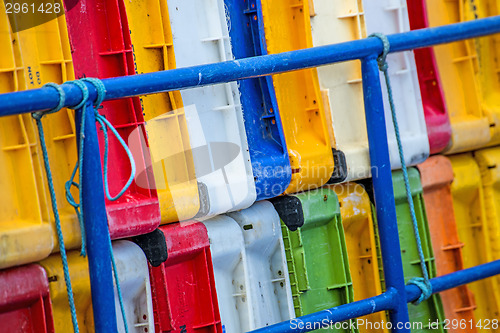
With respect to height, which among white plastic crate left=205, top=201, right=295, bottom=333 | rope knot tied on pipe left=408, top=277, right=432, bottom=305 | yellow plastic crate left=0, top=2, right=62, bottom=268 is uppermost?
yellow plastic crate left=0, top=2, right=62, bottom=268

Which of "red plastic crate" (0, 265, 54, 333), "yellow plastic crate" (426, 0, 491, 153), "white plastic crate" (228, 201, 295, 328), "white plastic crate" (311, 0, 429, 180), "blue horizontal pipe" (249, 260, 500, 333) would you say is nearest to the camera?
"red plastic crate" (0, 265, 54, 333)

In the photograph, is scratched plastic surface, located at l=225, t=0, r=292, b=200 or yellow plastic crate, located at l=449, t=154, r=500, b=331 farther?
yellow plastic crate, located at l=449, t=154, r=500, b=331

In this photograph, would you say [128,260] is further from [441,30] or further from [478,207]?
[478,207]

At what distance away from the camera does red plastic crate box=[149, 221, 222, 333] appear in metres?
3.07

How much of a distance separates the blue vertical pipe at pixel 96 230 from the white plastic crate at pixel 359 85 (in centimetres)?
148

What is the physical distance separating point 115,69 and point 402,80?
5.44ft

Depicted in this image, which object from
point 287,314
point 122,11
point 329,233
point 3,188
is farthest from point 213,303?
point 122,11

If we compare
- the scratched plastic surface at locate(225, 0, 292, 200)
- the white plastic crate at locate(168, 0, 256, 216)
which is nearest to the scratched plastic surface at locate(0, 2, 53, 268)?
the white plastic crate at locate(168, 0, 256, 216)

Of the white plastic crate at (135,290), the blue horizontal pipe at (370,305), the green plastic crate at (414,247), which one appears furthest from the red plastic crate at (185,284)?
the green plastic crate at (414,247)

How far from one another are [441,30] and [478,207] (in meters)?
1.27

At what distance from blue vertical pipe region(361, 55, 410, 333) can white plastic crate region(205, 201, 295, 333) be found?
501 mm

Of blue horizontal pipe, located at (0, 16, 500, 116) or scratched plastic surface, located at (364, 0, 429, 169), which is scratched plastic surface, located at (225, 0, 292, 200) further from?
scratched plastic surface, located at (364, 0, 429, 169)

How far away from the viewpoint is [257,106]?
3496mm

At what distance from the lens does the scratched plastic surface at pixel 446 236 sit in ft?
13.4
